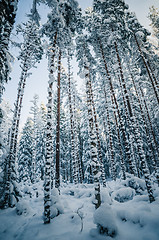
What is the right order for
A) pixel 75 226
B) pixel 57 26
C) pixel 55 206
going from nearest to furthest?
1. pixel 75 226
2. pixel 55 206
3. pixel 57 26

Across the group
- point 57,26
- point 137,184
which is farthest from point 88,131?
point 57,26

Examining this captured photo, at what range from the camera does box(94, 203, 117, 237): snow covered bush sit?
3.87m

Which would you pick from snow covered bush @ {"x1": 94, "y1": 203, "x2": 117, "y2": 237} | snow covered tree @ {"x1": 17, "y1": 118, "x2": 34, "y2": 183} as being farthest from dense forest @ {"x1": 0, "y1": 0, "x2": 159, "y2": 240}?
snow covered tree @ {"x1": 17, "y1": 118, "x2": 34, "y2": 183}

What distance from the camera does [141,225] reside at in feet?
13.7

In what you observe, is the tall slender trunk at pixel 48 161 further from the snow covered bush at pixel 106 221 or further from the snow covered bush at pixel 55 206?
the snow covered bush at pixel 106 221

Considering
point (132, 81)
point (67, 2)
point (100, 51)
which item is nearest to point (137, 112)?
point (132, 81)

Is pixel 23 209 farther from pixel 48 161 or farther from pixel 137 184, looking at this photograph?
pixel 137 184

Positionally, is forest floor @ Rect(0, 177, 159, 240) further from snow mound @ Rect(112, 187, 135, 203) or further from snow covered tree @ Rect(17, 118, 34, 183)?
snow covered tree @ Rect(17, 118, 34, 183)

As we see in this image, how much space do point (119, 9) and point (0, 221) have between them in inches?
715

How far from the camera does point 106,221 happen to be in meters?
3.96

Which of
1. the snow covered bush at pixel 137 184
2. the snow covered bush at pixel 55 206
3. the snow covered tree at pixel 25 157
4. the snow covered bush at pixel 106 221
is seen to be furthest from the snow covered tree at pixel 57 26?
the snow covered tree at pixel 25 157

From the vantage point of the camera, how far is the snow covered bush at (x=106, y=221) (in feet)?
12.7

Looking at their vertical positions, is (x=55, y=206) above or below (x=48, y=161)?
below

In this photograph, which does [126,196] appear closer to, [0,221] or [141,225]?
[141,225]
